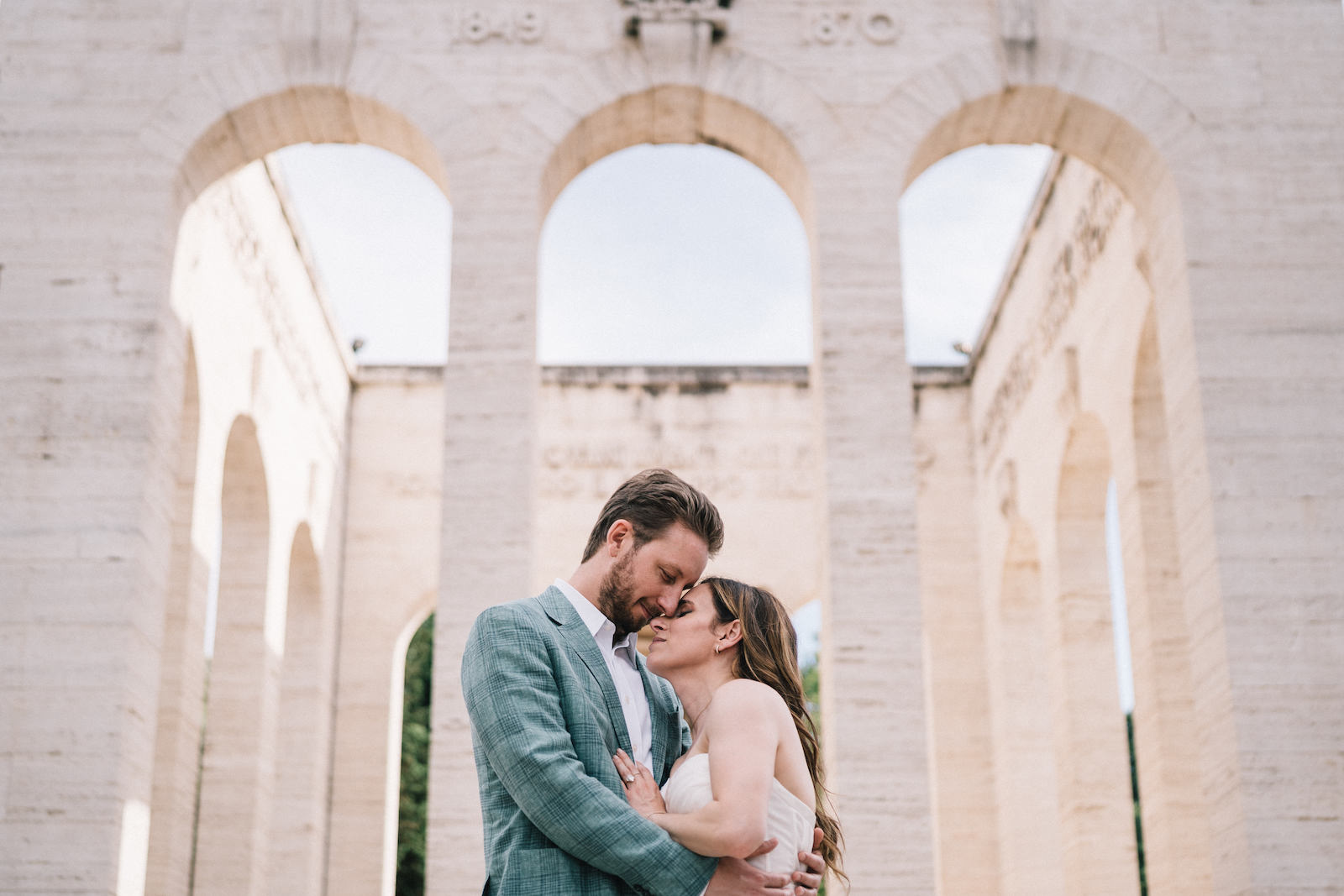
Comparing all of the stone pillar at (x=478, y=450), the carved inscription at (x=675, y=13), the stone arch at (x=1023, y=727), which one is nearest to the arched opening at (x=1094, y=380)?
the stone arch at (x=1023, y=727)

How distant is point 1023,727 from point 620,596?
14.3 meters

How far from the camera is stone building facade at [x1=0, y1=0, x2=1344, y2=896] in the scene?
969 cm

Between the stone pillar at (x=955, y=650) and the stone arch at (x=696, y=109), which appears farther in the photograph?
the stone pillar at (x=955, y=650)

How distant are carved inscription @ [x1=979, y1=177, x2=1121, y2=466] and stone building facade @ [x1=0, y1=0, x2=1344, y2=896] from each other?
0.24 m

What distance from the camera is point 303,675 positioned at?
58.4 feet

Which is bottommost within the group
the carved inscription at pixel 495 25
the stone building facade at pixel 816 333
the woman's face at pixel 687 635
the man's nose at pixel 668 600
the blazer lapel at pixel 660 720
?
the blazer lapel at pixel 660 720

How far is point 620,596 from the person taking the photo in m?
4.18

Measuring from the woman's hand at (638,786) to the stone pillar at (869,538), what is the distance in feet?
19.1

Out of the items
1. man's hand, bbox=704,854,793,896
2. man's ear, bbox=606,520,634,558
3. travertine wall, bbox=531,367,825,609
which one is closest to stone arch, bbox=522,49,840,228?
man's ear, bbox=606,520,634,558

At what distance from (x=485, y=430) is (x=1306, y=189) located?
626 cm

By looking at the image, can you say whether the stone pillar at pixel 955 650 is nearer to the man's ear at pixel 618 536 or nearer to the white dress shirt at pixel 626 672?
the white dress shirt at pixel 626 672

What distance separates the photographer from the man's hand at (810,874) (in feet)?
13.0

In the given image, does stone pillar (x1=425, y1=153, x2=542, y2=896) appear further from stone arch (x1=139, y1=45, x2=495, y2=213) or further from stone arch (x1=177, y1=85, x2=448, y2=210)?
stone arch (x1=177, y1=85, x2=448, y2=210)

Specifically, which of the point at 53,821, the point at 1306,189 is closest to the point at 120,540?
the point at 53,821
